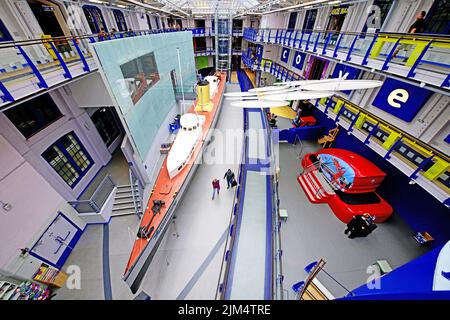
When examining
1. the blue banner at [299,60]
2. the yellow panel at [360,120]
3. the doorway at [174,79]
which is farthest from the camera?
the blue banner at [299,60]

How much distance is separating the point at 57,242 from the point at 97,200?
146 cm

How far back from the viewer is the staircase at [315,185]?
6.39m

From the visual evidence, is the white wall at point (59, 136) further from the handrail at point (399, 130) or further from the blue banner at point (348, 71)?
the blue banner at point (348, 71)

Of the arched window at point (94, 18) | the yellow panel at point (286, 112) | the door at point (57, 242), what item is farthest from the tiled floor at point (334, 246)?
the arched window at point (94, 18)

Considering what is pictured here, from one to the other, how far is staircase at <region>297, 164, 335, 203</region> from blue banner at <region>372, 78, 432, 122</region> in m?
2.99

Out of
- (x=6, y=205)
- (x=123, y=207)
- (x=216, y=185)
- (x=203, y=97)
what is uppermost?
(x=6, y=205)

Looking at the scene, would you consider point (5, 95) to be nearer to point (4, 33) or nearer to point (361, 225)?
point (4, 33)

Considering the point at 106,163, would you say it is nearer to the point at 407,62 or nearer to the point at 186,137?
the point at 186,137

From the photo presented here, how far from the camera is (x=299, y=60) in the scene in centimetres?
1077

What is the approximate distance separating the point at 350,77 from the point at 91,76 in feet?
31.6

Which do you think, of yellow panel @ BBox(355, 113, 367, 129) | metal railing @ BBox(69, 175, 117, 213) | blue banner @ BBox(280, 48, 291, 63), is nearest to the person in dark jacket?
yellow panel @ BBox(355, 113, 367, 129)

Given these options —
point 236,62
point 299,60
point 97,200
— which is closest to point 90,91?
point 97,200

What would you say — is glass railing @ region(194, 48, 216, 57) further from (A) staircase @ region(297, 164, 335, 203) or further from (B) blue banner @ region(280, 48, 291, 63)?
(A) staircase @ region(297, 164, 335, 203)

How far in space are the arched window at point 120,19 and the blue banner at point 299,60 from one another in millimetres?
11723
